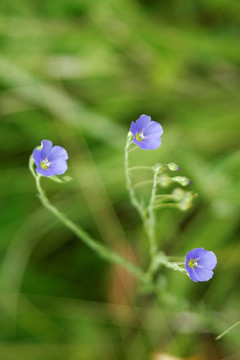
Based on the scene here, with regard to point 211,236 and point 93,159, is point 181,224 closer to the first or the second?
point 211,236

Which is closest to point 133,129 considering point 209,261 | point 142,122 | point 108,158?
point 142,122

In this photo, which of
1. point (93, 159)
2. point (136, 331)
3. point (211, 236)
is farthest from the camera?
point (93, 159)

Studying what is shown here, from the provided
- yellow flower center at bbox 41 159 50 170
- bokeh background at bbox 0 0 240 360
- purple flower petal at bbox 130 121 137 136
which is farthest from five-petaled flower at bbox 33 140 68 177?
bokeh background at bbox 0 0 240 360

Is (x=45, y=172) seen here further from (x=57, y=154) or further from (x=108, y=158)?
(x=108, y=158)

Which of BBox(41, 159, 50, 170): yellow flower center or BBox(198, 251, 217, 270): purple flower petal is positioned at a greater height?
BBox(41, 159, 50, 170): yellow flower center

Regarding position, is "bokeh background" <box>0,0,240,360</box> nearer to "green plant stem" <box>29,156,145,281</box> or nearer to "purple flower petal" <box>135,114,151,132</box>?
"green plant stem" <box>29,156,145,281</box>

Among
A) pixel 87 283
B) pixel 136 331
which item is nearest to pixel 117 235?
pixel 87 283
